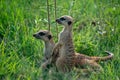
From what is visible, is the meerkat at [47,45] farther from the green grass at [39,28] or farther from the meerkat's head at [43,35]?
the green grass at [39,28]

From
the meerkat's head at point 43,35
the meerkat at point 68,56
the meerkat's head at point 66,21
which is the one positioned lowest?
the meerkat at point 68,56

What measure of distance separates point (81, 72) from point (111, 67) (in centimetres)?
38

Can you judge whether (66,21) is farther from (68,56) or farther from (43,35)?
(68,56)

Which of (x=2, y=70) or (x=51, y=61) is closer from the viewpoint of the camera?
(x=2, y=70)

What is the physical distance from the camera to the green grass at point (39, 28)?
5633 mm

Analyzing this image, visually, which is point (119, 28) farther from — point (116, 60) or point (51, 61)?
point (51, 61)

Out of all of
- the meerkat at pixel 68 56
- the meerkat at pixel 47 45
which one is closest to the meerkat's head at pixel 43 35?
the meerkat at pixel 47 45

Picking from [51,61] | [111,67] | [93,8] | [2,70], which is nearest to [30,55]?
[51,61]

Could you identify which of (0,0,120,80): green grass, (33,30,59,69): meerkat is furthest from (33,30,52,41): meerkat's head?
(0,0,120,80): green grass

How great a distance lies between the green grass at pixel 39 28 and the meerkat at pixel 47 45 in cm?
11

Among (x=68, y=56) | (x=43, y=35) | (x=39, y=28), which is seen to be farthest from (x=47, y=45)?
(x=39, y=28)

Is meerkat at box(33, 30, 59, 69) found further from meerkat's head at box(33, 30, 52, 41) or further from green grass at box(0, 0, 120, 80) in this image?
green grass at box(0, 0, 120, 80)

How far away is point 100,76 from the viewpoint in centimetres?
554

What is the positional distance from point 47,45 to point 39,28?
0.78 m
